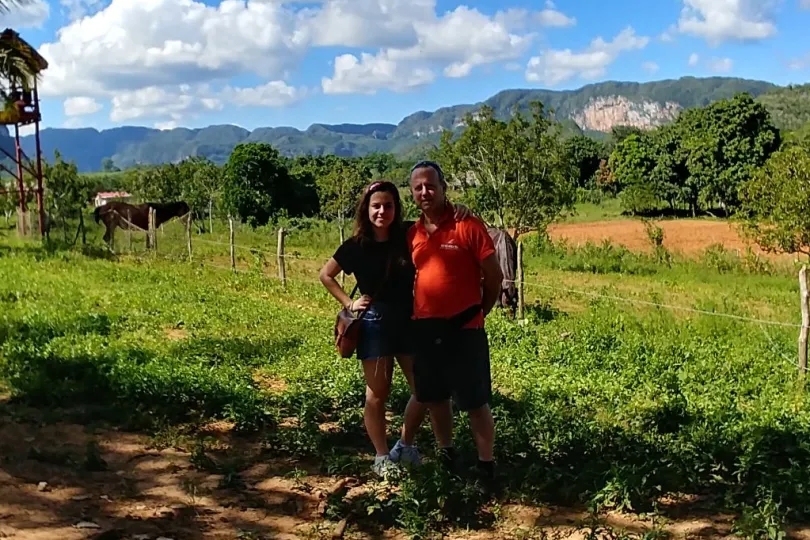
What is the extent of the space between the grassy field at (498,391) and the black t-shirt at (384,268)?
911mm

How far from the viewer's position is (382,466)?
13.3 ft

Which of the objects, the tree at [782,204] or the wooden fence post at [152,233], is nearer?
the tree at [782,204]

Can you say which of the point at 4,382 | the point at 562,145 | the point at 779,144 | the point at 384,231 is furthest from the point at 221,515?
the point at 779,144

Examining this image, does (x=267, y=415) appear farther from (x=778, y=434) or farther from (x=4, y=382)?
(x=778, y=434)

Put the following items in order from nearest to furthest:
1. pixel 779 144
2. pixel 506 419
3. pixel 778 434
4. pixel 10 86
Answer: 1. pixel 778 434
2. pixel 506 419
3. pixel 10 86
4. pixel 779 144

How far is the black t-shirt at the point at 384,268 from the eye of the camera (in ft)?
12.7

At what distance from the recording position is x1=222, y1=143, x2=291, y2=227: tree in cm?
4378

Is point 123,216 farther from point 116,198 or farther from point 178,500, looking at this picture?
point 116,198

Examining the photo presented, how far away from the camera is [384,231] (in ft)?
12.8

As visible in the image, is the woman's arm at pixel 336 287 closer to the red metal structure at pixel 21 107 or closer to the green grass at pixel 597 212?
the red metal structure at pixel 21 107

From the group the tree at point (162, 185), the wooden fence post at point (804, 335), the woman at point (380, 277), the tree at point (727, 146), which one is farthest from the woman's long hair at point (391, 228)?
the tree at point (727, 146)

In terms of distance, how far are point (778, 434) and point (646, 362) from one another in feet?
8.98

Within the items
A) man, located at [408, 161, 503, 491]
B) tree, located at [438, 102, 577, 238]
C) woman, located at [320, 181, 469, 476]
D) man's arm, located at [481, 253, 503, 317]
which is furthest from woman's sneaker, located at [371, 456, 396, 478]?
tree, located at [438, 102, 577, 238]

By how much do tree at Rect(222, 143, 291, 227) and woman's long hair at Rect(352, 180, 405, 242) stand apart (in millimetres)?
39385
